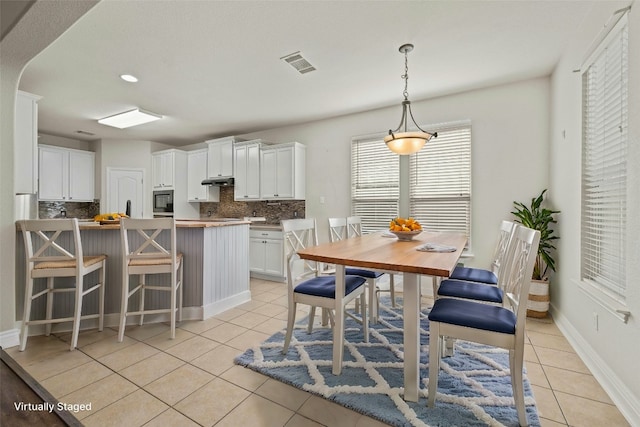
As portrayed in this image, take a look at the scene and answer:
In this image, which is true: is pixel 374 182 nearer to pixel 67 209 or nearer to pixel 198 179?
pixel 198 179

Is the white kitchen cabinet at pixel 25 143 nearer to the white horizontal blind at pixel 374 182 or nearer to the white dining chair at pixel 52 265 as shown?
the white dining chair at pixel 52 265

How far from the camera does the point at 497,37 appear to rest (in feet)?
8.17

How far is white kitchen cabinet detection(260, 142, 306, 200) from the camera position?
471cm

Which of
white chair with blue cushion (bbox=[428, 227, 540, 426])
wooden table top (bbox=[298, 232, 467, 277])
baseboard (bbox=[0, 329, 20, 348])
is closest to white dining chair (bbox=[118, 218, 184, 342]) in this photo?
baseboard (bbox=[0, 329, 20, 348])

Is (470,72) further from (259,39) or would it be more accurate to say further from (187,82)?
(187,82)

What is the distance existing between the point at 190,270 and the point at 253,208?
274cm

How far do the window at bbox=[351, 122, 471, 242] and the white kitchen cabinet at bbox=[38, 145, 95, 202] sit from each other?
17.9ft

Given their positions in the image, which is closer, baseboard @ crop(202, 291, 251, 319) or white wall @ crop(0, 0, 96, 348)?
white wall @ crop(0, 0, 96, 348)

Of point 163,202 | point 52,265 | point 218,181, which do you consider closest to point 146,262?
point 52,265

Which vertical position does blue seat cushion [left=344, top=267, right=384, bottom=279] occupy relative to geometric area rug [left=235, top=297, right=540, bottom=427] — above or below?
above

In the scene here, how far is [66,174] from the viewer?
560cm

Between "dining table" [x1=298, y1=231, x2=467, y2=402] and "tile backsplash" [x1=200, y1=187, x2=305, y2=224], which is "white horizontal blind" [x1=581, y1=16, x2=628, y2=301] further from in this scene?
"tile backsplash" [x1=200, y1=187, x2=305, y2=224]

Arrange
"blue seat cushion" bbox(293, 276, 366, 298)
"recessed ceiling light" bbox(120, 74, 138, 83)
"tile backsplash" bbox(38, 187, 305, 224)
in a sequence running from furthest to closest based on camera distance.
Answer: "tile backsplash" bbox(38, 187, 305, 224)
"recessed ceiling light" bbox(120, 74, 138, 83)
"blue seat cushion" bbox(293, 276, 366, 298)

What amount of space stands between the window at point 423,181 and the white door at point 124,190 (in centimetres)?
462
